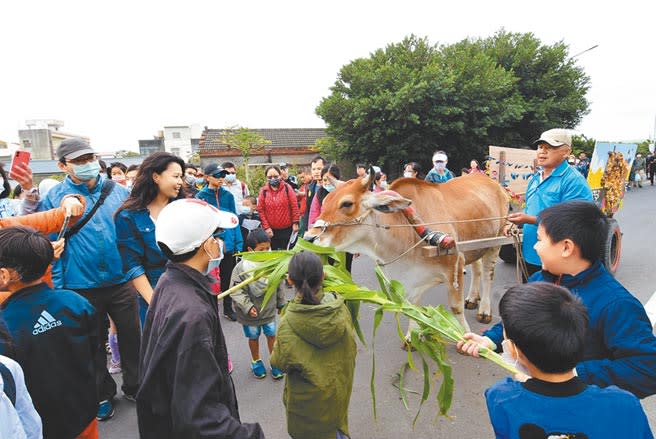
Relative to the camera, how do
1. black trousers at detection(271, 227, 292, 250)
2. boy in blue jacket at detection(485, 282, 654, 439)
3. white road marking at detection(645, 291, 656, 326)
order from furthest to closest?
black trousers at detection(271, 227, 292, 250), white road marking at detection(645, 291, 656, 326), boy in blue jacket at detection(485, 282, 654, 439)

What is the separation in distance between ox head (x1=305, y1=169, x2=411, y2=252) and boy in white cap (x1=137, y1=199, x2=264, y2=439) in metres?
1.80

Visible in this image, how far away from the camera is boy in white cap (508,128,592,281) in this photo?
3.15 metres

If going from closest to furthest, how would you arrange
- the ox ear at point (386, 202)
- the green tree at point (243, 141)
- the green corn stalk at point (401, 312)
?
the green corn stalk at point (401, 312)
the ox ear at point (386, 202)
the green tree at point (243, 141)

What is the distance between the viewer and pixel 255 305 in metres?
3.63

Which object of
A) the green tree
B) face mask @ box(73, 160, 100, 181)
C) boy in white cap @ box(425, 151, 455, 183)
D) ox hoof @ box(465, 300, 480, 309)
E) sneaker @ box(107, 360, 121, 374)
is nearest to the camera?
face mask @ box(73, 160, 100, 181)

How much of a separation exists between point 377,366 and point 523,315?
297 cm

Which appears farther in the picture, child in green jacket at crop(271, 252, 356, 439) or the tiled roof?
the tiled roof

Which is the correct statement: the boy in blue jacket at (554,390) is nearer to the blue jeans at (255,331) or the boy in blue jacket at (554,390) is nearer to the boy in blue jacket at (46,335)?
the boy in blue jacket at (46,335)

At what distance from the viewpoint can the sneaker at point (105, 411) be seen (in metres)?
3.30

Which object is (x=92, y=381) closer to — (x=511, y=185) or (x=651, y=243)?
(x=511, y=185)

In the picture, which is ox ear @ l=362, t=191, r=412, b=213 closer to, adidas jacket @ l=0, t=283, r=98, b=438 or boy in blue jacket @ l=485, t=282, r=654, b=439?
boy in blue jacket @ l=485, t=282, r=654, b=439

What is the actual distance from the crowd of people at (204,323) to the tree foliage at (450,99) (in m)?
13.1

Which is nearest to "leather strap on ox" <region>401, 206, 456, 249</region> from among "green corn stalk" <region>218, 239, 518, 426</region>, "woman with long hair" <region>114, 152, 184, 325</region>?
"green corn stalk" <region>218, 239, 518, 426</region>

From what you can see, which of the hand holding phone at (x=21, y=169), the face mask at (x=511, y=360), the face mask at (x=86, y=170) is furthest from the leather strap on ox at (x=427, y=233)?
the hand holding phone at (x=21, y=169)
